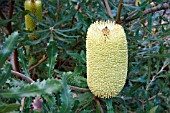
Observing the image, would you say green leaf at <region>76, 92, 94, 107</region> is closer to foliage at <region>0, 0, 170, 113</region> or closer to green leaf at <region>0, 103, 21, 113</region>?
foliage at <region>0, 0, 170, 113</region>

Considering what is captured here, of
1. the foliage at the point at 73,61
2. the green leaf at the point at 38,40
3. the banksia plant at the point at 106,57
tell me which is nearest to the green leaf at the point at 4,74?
the foliage at the point at 73,61

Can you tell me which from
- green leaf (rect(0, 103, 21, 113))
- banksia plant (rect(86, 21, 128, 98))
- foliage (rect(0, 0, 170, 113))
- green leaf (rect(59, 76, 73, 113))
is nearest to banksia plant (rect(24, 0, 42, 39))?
foliage (rect(0, 0, 170, 113))

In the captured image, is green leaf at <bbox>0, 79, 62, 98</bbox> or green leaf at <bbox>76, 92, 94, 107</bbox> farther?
green leaf at <bbox>76, 92, 94, 107</bbox>

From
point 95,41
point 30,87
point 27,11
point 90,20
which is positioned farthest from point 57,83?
point 90,20

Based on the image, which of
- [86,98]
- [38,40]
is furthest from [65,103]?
[38,40]

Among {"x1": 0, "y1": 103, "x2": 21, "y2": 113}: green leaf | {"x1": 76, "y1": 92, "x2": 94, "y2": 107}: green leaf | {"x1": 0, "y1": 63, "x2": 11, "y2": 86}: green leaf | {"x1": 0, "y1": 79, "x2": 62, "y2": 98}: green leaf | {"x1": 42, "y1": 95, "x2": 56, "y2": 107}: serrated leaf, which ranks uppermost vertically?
{"x1": 0, "y1": 63, "x2": 11, "y2": 86}: green leaf

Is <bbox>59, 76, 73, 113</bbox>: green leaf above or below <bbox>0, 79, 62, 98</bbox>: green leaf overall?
below
